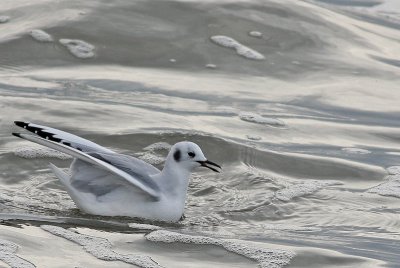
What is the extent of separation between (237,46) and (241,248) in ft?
20.6

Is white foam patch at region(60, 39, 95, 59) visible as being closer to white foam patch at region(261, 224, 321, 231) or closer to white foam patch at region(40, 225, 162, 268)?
white foam patch at region(261, 224, 321, 231)

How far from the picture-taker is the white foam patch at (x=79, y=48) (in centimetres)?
1329

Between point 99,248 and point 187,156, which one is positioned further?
point 187,156

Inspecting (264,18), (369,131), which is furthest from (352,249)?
(264,18)

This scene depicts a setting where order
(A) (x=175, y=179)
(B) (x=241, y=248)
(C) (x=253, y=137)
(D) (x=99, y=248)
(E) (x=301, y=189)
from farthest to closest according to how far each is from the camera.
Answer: (C) (x=253, y=137), (E) (x=301, y=189), (A) (x=175, y=179), (B) (x=241, y=248), (D) (x=99, y=248)

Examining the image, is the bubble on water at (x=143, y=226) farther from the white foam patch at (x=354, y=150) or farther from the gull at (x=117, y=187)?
the white foam patch at (x=354, y=150)

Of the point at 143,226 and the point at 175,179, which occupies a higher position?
the point at 175,179

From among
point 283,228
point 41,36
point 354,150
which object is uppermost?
point 41,36

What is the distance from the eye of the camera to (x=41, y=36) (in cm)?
1348

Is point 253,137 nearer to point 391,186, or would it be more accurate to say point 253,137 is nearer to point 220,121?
point 220,121

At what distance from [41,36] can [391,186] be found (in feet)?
16.8

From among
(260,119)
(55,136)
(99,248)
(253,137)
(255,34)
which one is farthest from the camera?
Answer: (255,34)

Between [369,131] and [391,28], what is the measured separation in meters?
4.32

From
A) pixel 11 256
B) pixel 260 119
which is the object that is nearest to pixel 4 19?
pixel 260 119
